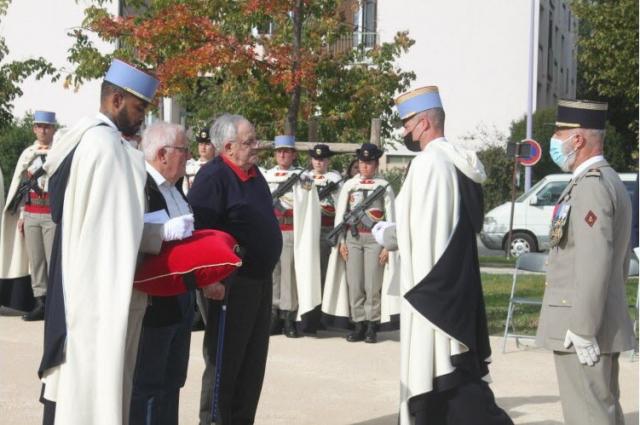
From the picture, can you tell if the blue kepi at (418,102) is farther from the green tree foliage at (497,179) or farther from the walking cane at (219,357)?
the green tree foliage at (497,179)

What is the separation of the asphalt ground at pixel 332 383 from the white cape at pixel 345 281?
0.33m

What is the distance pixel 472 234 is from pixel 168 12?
9260 mm

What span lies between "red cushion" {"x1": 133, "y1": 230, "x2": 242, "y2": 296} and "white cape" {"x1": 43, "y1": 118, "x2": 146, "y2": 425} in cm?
18

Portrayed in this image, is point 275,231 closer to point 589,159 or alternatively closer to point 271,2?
point 589,159

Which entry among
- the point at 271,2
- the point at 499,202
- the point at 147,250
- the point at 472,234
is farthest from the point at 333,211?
the point at 499,202

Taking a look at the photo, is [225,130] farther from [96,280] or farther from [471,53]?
[471,53]

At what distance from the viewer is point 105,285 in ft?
15.8

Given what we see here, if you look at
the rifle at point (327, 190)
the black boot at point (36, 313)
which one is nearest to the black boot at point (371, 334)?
the rifle at point (327, 190)

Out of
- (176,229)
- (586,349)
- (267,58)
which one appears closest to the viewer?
(176,229)

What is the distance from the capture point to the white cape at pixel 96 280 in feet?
15.8

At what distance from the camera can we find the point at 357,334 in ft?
37.2

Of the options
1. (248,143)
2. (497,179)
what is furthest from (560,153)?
(497,179)

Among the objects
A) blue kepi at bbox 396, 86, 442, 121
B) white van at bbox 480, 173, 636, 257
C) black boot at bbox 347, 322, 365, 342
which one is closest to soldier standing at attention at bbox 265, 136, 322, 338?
black boot at bbox 347, 322, 365, 342

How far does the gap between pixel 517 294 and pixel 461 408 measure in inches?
374
